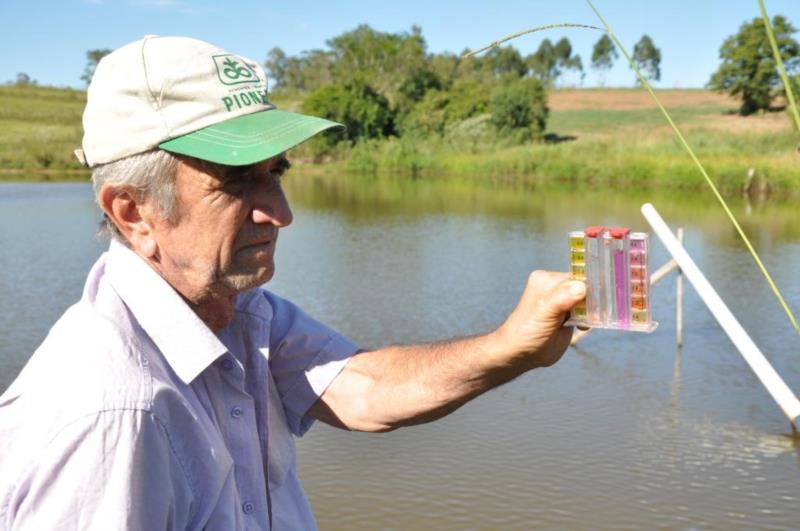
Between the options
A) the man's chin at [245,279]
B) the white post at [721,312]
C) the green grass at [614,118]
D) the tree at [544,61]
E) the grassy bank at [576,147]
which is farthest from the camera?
the tree at [544,61]

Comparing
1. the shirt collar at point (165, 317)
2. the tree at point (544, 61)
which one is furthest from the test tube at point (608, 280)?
the tree at point (544, 61)

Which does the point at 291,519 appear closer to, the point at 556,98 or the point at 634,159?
the point at 634,159

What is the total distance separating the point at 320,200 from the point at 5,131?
87.0ft

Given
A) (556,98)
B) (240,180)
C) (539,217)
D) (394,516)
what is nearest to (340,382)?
(240,180)

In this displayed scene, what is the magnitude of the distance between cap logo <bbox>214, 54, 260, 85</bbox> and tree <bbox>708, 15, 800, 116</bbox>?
4103 cm

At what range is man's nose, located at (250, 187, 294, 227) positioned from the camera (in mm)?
1515

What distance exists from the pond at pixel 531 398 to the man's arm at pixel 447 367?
395 centimetres

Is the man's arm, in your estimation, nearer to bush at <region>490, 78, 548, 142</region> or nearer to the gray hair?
the gray hair

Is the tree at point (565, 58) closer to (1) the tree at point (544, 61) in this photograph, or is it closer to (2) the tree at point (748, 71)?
(1) the tree at point (544, 61)

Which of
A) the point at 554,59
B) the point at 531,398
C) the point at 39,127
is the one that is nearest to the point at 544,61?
the point at 554,59

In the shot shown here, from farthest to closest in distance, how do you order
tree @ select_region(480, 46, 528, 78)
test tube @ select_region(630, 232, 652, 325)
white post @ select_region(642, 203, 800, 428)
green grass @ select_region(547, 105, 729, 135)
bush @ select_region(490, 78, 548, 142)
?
tree @ select_region(480, 46, 528, 78) → green grass @ select_region(547, 105, 729, 135) → bush @ select_region(490, 78, 548, 142) → white post @ select_region(642, 203, 800, 428) → test tube @ select_region(630, 232, 652, 325)

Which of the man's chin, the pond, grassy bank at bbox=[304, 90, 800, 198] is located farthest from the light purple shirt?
grassy bank at bbox=[304, 90, 800, 198]

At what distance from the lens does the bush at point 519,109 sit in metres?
41.9

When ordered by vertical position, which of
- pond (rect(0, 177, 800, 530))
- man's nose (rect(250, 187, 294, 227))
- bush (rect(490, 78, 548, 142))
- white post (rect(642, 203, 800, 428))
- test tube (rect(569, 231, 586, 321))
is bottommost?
pond (rect(0, 177, 800, 530))
